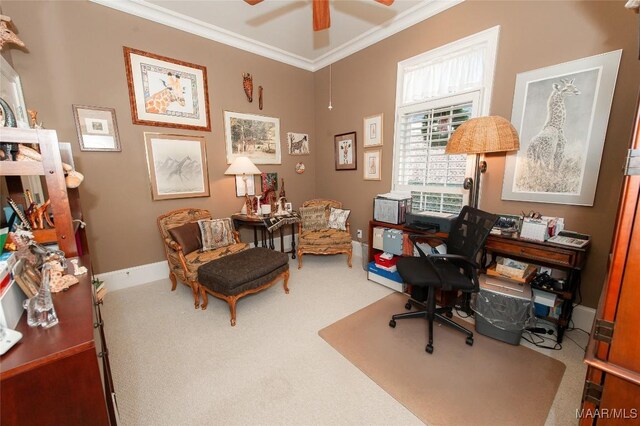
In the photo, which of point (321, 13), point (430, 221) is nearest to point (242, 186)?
point (321, 13)

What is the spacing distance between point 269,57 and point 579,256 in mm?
4335

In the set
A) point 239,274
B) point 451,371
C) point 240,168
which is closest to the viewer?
point 451,371

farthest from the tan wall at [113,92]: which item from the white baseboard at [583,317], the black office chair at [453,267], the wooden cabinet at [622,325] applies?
the white baseboard at [583,317]

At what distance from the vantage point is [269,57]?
3.82 meters

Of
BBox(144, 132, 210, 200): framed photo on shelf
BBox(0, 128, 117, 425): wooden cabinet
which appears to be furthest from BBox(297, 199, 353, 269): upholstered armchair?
BBox(0, 128, 117, 425): wooden cabinet

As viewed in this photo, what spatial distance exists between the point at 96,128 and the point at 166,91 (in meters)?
0.87

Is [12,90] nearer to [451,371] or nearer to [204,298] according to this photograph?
[204,298]

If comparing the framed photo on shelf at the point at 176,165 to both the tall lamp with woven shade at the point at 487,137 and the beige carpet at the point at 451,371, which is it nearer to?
the beige carpet at the point at 451,371

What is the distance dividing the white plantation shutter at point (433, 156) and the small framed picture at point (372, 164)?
0.90ft

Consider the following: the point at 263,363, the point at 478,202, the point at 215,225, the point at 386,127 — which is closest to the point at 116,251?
the point at 215,225

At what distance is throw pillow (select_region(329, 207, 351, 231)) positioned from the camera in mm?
3799

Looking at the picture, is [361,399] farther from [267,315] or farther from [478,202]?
[478,202]

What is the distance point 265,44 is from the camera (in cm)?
365

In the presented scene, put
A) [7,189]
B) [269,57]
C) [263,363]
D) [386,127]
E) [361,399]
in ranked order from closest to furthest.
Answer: [361,399] → [7,189] → [263,363] → [386,127] → [269,57]
